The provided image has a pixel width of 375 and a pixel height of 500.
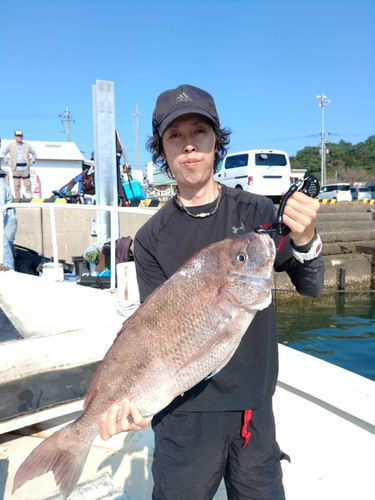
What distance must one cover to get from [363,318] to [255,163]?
1017 centimetres

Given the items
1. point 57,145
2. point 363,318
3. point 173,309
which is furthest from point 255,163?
point 173,309

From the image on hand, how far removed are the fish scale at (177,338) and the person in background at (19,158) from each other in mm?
13670

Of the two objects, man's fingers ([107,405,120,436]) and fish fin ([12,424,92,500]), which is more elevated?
man's fingers ([107,405,120,436])

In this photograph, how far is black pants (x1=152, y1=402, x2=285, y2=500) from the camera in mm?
1789

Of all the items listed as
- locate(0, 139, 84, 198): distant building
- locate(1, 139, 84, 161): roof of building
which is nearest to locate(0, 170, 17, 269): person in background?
locate(0, 139, 84, 198): distant building

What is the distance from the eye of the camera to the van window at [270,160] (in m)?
18.7

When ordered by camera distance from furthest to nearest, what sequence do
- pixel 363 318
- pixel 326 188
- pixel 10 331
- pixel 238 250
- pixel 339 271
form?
pixel 326 188 < pixel 339 271 < pixel 363 318 < pixel 10 331 < pixel 238 250

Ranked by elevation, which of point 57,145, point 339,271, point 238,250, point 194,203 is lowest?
point 339,271

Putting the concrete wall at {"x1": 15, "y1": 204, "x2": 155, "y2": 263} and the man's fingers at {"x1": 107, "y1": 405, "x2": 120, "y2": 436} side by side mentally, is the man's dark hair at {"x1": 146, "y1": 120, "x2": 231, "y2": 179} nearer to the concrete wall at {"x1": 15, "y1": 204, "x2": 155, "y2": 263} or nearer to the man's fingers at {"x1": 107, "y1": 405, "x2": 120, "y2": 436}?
the man's fingers at {"x1": 107, "y1": 405, "x2": 120, "y2": 436}

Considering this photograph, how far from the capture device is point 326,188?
3509 cm

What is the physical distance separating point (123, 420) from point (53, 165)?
24.7m

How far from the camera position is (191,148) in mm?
1907

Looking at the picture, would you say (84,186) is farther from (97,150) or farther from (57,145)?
(57,145)

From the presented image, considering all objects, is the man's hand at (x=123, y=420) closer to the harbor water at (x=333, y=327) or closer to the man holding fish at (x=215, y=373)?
the man holding fish at (x=215, y=373)
